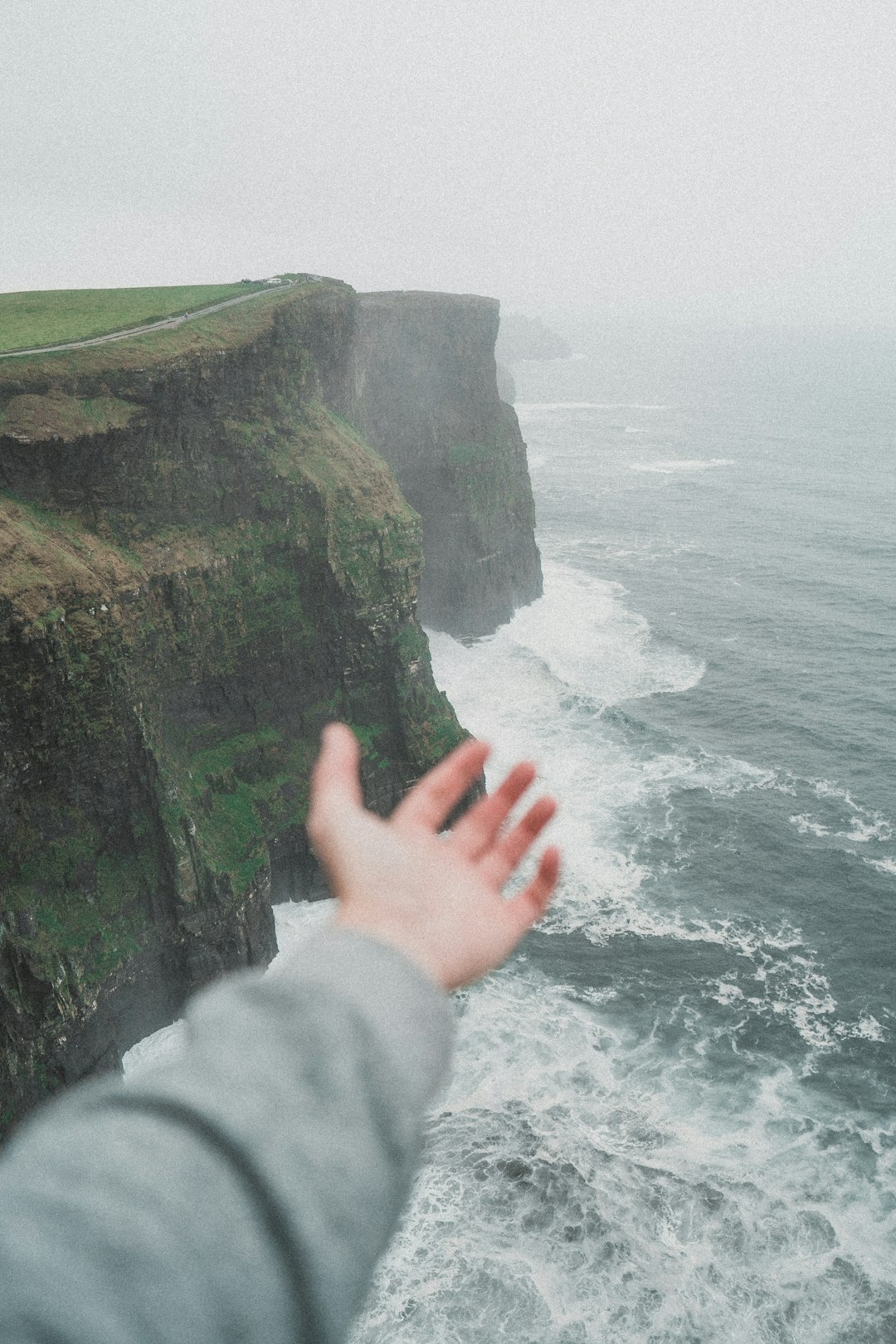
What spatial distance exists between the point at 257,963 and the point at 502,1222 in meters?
9.95

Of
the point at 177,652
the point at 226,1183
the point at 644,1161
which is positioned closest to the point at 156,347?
the point at 177,652

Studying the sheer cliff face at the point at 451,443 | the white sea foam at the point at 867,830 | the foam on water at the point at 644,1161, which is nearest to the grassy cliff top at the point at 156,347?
the sheer cliff face at the point at 451,443

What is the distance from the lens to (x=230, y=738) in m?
29.5

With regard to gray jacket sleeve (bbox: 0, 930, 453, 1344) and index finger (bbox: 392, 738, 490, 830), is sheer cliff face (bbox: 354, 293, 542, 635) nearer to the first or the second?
index finger (bbox: 392, 738, 490, 830)

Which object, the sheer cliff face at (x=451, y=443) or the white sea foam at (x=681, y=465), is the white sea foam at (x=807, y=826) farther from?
the white sea foam at (x=681, y=465)

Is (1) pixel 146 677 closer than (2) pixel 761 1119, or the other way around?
(2) pixel 761 1119

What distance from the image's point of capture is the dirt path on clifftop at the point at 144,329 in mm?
27336

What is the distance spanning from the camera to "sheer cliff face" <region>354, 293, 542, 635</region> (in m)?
50.2

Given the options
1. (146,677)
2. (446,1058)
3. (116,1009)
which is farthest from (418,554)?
(446,1058)

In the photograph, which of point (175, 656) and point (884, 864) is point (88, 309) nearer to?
point (175, 656)

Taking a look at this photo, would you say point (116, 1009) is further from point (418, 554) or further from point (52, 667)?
point (418, 554)

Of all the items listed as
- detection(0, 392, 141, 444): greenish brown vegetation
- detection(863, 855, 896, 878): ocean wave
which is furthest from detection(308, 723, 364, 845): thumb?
detection(863, 855, 896, 878): ocean wave

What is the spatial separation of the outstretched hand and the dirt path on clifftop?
2761 centimetres

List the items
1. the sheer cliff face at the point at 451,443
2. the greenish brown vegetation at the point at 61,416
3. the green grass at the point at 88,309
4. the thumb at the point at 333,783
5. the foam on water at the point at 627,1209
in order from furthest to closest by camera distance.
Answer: the sheer cliff face at the point at 451,443 < the green grass at the point at 88,309 < the greenish brown vegetation at the point at 61,416 < the foam on water at the point at 627,1209 < the thumb at the point at 333,783
